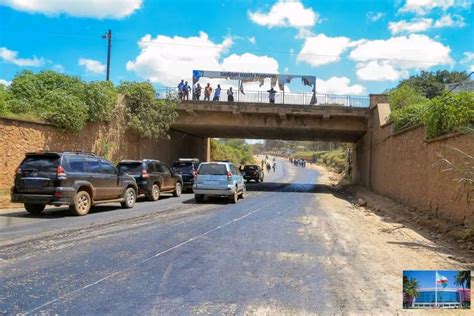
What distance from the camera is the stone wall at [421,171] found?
12.0m

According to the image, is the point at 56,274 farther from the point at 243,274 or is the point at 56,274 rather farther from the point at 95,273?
the point at 243,274

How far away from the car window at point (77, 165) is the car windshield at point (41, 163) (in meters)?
0.48

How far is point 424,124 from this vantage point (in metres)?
16.1

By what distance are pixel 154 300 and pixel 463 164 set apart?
9.99 m

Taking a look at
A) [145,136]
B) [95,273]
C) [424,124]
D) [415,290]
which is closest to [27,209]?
[95,273]

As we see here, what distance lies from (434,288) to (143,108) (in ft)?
84.9

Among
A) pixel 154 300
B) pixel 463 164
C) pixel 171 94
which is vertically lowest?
pixel 154 300

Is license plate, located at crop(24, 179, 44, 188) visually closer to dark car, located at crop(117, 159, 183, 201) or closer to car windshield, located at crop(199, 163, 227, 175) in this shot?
dark car, located at crop(117, 159, 183, 201)

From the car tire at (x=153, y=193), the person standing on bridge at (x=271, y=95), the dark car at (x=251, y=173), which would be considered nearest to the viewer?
the car tire at (x=153, y=193)

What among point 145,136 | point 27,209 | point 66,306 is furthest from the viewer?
point 145,136

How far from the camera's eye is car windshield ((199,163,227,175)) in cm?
1891

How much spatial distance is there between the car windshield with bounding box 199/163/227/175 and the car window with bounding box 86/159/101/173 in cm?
542

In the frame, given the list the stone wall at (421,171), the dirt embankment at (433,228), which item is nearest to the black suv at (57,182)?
the dirt embankment at (433,228)

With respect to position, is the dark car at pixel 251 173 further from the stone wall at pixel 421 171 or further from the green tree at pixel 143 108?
the stone wall at pixel 421 171
